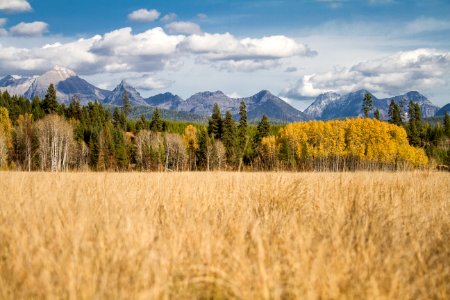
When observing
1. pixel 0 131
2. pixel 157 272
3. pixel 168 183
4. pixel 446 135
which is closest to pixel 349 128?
pixel 446 135

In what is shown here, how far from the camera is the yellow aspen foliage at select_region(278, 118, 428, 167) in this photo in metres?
62.3

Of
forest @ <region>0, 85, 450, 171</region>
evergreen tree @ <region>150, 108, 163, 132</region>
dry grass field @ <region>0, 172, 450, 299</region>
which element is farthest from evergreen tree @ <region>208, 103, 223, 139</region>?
dry grass field @ <region>0, 172, 450, 299</region>

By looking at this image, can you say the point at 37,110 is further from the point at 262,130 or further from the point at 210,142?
the point at 262,130

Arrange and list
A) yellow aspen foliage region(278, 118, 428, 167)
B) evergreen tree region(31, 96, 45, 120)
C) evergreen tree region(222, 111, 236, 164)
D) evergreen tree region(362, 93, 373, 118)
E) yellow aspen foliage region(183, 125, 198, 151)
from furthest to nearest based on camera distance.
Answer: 1. evergreen tree region(362, 93, 373, 118)
2. yellow aspen foliage region(183, 125, 198, 151)
3. evergreen tree region(31, 96, 45, 120)
4. evergreen tree region(222, 111, 236, 164)
5. yellow aspen foliage region(278, 118, 428, 167)

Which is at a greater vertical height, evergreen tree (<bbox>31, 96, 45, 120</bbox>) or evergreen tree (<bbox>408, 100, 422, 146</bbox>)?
evergreen tree (<bbox>31, 96, 45, 120</bbox>)

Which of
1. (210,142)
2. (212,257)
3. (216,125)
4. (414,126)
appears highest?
(216,125)

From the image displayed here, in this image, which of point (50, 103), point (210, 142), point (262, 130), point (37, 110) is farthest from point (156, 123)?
point (210, 142)

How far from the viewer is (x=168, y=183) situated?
274 inches

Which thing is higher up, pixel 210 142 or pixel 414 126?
pixel 414 126

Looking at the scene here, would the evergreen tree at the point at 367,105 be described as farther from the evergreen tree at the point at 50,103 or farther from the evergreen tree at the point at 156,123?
the evergreen tree at the point at 50,103

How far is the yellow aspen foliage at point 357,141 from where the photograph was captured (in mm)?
62281

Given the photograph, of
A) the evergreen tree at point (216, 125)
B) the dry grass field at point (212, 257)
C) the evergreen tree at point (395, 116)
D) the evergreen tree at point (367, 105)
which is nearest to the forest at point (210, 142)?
the evergreen tree at point (216, 125)

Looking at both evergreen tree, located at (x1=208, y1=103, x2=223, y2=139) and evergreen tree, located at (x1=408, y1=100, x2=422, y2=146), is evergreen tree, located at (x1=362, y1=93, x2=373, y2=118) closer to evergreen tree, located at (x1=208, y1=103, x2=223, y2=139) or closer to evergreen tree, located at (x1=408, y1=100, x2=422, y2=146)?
evergreen tree, located at (x1=408, y1=100, x2=422, y2=146)

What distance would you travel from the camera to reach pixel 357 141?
212 feet
